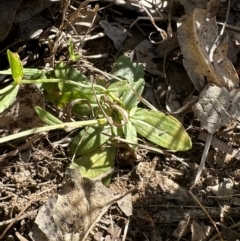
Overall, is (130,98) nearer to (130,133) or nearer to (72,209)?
(130,133)

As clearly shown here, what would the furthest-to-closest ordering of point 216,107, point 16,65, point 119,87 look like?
point 216,107
point 119,87
point 16,65

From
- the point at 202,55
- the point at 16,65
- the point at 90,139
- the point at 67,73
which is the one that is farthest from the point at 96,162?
the point at 202,55

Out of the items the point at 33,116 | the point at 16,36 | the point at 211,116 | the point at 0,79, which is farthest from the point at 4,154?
the point at 211,116

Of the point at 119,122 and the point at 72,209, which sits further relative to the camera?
the point at 119,122

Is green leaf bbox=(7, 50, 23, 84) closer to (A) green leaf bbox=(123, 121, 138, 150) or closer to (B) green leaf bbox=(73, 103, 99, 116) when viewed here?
(B) green leaf bbox=(73, 103, 99, 116)

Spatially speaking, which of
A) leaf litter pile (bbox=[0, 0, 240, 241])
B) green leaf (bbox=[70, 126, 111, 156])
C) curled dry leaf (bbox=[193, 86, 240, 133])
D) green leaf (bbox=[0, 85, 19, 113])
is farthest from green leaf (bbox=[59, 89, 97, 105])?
curled dry leaf (bbox=[193, 86, 240, 133])

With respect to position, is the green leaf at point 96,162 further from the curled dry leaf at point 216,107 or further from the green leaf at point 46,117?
the curled dry leaf at point 216,107

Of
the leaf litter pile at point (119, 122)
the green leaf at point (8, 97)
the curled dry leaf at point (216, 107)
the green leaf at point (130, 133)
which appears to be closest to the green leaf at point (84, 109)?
the leaf litter pile at point (119, 122)
